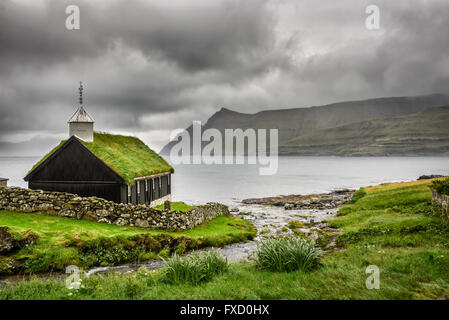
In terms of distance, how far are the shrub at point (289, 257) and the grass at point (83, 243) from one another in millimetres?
7574

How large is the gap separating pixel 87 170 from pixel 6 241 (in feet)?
38.8

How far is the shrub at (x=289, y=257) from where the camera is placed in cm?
1002

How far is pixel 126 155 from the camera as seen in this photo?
1201 inches

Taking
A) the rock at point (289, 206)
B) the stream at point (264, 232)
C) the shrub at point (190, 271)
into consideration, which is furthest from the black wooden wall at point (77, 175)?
the rock at point (289, 206)

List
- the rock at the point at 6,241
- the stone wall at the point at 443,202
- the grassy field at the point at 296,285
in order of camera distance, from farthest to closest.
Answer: the stone wall at the point at 443,202, the rock at the point at 6,241, the grassy field at the point at 296,285

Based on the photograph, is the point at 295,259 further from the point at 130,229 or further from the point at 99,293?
the point at 130,229

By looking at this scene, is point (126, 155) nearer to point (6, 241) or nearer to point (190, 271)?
point (6, 241)

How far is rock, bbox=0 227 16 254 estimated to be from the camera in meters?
14.9

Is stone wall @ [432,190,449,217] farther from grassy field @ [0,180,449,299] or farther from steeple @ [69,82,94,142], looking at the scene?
steeple @ [69,82,94,142]

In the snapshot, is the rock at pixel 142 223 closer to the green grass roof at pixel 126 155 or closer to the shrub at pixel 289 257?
the green grass roof at pixel 126 155

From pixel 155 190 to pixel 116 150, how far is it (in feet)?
21.0

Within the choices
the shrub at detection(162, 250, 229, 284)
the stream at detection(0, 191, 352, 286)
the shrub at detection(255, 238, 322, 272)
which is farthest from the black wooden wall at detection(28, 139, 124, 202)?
the shrub at detection(255, 238, 322, 272)
